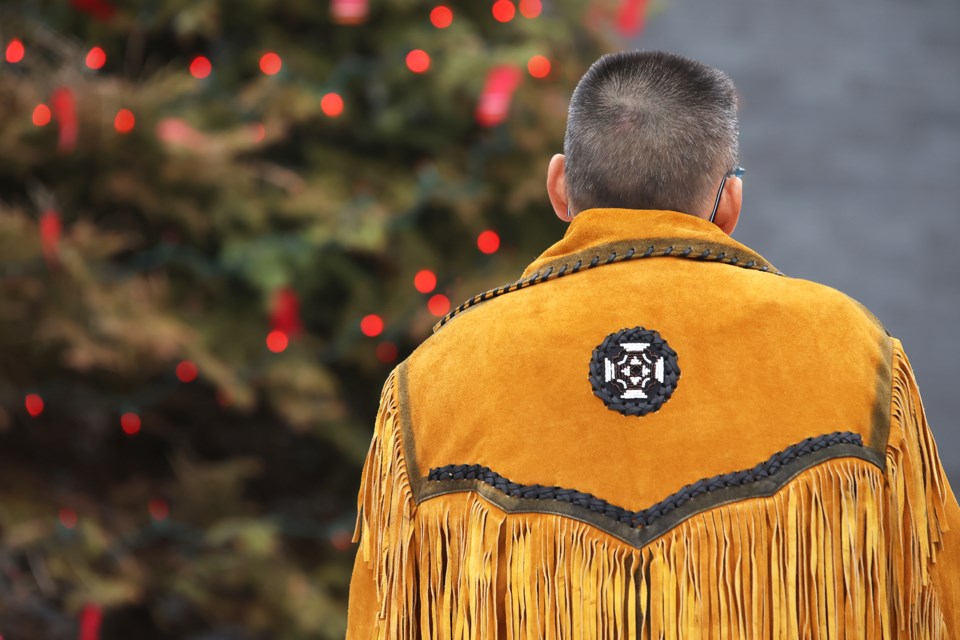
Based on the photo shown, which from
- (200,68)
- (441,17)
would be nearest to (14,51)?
(200,68)

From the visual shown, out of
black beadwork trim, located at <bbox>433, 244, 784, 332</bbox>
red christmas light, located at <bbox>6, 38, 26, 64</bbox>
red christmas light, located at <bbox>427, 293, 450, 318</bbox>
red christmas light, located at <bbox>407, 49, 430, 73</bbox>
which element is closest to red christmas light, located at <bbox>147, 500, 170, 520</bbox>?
red christmas light, located at <bbox>427, 293, 450, 318</bbox>

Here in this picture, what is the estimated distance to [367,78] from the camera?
4039mm

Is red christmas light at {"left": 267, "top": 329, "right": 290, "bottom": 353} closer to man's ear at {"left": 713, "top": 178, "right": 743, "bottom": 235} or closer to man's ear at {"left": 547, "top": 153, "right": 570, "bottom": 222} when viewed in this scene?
man's ear at {"left": 547, "top": 153, "right": 570, "bottom": 222}

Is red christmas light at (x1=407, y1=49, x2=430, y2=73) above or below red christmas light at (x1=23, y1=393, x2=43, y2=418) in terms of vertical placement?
above

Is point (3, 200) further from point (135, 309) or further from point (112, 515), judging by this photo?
point (112, 515)

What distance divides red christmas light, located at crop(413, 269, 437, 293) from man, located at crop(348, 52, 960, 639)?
2292 millimetres

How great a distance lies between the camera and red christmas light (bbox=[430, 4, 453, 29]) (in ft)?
13.3

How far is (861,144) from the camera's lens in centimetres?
504

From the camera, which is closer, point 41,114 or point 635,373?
point 635,373

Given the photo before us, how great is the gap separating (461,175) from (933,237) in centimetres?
209

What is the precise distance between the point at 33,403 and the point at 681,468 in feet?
8.74

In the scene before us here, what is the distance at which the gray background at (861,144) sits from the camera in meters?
5.03

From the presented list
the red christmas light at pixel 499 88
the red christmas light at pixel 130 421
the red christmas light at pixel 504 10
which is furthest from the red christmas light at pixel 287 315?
the red christmas light at pixel 504 10

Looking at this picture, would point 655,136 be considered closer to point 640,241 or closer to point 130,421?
point 640,241
